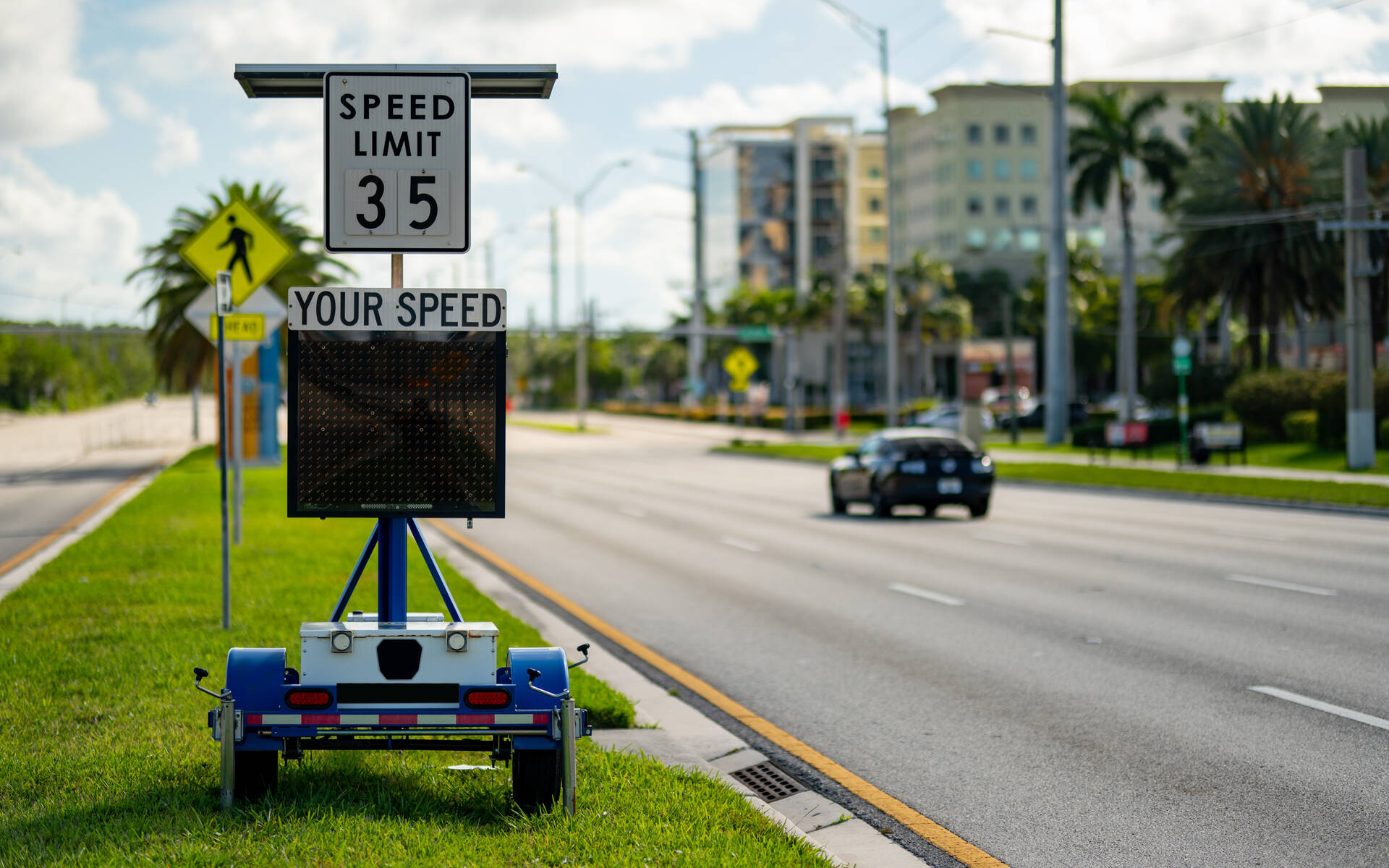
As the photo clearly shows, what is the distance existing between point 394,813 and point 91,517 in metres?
20.0

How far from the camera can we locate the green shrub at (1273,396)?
150 feet

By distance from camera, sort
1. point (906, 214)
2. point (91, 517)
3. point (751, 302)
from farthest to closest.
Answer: point (906, 214)
point (751, 302)
point (91, 517)

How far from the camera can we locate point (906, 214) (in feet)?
485

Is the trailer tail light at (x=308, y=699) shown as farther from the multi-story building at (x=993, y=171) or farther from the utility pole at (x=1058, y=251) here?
the multi-story building at (x=993, y=171)

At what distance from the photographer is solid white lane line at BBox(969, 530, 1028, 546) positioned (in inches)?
773

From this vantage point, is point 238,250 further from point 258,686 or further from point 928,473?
point 928,473

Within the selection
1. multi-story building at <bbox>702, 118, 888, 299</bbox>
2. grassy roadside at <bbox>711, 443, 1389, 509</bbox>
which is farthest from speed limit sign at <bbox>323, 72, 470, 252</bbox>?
multi-story building at <bbox>702, 118, 888, 299</bbox>

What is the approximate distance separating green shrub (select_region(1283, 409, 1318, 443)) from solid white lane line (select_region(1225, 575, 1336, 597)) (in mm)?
30756

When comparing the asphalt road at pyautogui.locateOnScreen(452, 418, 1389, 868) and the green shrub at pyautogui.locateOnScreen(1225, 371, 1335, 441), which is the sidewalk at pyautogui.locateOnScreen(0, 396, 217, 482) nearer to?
the asphalt road at pyautogui.locateOnScreen(452, 418, 1389, 868)

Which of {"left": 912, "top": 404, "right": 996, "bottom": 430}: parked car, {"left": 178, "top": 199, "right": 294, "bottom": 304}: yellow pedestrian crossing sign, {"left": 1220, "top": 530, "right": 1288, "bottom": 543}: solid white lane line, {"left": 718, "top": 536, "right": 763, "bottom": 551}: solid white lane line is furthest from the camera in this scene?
{"left": 912, "top": 404, "right": 996, "bottom": 430}: parked car

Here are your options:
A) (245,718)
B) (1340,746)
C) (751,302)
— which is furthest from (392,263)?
(751,302)

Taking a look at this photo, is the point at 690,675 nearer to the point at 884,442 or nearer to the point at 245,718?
the point at 245,718

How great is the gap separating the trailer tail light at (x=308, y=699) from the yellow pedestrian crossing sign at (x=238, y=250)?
713 centimetres

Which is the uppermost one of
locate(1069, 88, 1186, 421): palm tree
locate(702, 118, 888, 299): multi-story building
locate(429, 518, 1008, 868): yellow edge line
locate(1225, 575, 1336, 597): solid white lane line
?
locate(702, 118, 888, 299): multi-story building
